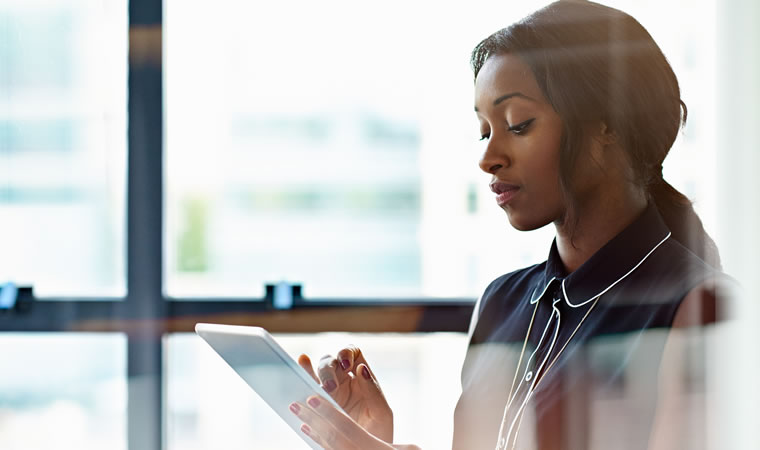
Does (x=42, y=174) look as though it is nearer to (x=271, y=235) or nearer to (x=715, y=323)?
(x=271, y=235)

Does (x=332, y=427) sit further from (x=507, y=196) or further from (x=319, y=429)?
(x=507, y=196)

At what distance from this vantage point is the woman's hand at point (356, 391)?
1.23 metres

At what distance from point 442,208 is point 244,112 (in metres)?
0.49

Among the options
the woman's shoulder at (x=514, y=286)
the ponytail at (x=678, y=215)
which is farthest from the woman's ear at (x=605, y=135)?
the woman's shoulder at (x=514, y=286)

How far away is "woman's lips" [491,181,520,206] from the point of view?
115 centimetres

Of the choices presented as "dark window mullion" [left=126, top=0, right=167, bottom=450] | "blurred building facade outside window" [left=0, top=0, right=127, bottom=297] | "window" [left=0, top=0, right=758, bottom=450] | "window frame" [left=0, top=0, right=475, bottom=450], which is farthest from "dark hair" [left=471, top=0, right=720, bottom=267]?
"blurred building facade outside window" [left=0, top=0, right=127, bottom=297]

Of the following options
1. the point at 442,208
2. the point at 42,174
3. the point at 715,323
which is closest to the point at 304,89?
the point at 442,208

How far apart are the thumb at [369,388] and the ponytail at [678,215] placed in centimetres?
53

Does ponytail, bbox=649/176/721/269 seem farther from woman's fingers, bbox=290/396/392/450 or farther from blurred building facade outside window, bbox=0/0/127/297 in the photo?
blurred building facade outside window, bbox=0/0/127/297

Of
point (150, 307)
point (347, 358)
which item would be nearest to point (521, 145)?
point (347, 358)

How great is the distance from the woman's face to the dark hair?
14 mm

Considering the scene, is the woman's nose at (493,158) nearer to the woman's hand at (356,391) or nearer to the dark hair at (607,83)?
the dark hair at (607,83)

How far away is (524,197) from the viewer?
3.73 feet

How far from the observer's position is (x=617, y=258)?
111cm
